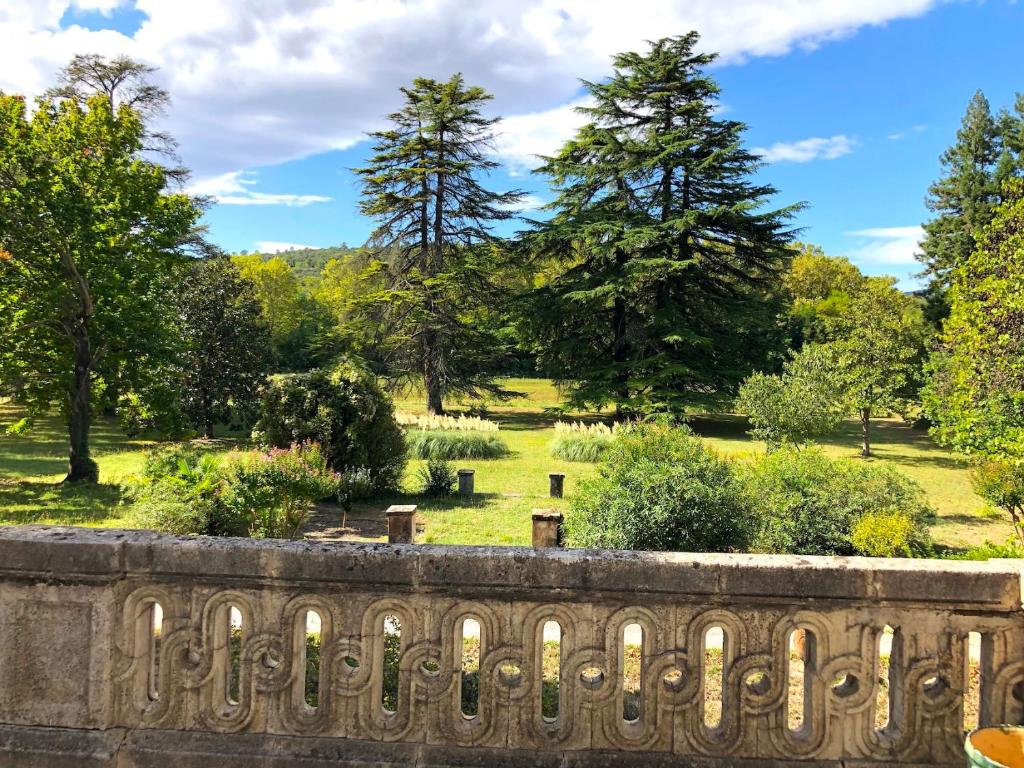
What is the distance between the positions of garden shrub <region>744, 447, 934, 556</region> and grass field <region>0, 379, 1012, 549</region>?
8.36 feet

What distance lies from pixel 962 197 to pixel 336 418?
→ 33.1 m

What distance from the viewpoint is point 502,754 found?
2.62 m

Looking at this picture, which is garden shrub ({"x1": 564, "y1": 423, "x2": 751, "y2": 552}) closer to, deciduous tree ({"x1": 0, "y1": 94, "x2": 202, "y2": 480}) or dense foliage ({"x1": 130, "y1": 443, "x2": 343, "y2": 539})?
dense foliage ({"x1": 130, "y1": 443, "x2": 343, "y2": 539})

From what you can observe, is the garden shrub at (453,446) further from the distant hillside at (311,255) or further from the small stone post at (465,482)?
the distant hillside at (311,255)

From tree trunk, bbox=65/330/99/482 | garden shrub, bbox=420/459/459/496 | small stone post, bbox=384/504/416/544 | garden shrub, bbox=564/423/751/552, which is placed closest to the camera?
garden shrub, bbox=564/423/751/552

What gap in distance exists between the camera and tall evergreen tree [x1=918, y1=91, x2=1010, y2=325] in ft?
101

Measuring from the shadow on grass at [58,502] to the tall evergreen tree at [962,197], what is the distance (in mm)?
31661

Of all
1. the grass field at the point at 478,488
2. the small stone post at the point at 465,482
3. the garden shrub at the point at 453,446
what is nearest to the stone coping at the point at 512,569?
the grass field at the point at 478,488

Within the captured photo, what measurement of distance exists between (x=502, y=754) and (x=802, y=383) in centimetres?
1644

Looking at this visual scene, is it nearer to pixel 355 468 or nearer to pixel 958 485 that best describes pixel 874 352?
pixel 958 485

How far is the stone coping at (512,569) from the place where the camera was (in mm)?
2570

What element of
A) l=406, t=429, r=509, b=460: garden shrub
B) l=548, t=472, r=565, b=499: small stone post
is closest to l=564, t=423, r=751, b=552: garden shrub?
l=548, t=472, r=565, b=499: small stone post

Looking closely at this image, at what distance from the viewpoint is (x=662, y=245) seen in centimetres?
3081

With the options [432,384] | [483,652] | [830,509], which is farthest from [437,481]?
[432,384]
